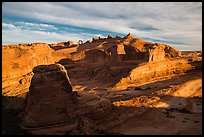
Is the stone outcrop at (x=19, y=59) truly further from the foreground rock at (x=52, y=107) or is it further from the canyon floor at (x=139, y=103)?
the foreground rock at (x=52, y=107)

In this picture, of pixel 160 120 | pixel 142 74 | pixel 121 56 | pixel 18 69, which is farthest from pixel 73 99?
pixel 121 56

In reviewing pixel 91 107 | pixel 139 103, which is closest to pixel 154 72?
pixel 139 103

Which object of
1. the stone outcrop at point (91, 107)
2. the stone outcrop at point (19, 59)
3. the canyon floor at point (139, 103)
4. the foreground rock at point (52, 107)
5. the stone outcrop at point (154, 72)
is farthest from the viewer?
the stone outcrop at point (19, 59)

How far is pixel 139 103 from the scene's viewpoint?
877 inches

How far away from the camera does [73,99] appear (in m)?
17.2

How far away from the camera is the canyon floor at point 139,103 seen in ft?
57.5

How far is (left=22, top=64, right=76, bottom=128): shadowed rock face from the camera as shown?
15781 mm

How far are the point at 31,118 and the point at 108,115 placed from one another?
6064 millimetres

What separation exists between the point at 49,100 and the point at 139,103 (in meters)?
9.45

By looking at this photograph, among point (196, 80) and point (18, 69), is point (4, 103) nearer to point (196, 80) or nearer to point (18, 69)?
point (18, 69)

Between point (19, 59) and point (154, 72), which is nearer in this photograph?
point (154, 72)

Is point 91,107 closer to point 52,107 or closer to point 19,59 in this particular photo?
point 52,107

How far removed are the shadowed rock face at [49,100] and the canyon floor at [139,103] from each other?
64 centimetres

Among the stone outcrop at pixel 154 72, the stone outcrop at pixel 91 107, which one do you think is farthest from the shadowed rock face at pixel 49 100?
the stone outcrop at pixel 154 72
